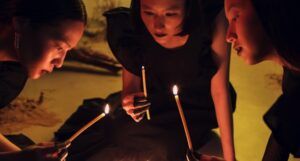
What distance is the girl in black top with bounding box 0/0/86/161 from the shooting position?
1.90 metres

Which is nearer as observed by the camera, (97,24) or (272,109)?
(272,109)

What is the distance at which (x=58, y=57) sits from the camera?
2041 millimetres

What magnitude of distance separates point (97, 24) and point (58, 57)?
10.5 ft

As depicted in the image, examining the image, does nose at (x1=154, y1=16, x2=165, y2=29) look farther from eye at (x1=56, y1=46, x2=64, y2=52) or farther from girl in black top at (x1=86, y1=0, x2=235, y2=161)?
eye at (x1=56, y1=46, x2=64, y2=52)

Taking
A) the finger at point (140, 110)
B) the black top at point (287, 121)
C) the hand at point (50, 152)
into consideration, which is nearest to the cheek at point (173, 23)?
the finger at point (140, 110)

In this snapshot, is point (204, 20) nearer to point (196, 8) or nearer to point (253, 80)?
point (196, 8)

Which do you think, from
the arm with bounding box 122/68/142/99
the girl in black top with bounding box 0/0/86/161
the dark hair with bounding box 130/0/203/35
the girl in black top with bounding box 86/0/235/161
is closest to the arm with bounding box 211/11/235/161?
the girl in black top with bounding box 86/0/235/161

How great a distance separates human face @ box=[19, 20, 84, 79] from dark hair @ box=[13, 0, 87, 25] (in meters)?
0.03

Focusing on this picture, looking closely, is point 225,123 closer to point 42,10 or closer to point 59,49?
point 59,49

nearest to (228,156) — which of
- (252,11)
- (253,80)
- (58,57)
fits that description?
(252,11)

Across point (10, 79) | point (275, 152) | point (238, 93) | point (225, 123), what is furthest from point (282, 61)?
point (238, 93)

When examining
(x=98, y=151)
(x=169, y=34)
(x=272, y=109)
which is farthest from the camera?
(x=98, y=151)

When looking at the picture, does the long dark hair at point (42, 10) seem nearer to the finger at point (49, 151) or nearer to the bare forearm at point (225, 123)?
the finger at point (49, 151)

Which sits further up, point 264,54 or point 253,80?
point 264,54
